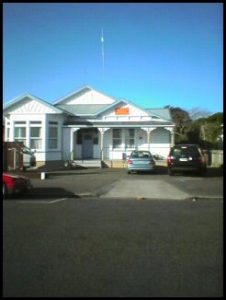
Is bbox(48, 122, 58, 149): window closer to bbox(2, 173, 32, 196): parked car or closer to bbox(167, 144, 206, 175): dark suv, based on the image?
bbox(167, 144, 206, 175): dark suv

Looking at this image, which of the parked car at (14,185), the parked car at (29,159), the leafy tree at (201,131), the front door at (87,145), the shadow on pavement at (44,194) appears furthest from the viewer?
the leafy tree at (201,131)

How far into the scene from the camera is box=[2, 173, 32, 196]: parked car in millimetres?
15867

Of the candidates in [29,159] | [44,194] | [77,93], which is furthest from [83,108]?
[44,194]

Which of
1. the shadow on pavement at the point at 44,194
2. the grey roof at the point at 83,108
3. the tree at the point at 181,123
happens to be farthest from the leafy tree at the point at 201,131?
the shadow on pavement at the point at 44,194

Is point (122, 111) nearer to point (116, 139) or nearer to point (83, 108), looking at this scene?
point (116, 139)

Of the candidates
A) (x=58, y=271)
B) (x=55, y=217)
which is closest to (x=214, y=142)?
(x=55, y=217)

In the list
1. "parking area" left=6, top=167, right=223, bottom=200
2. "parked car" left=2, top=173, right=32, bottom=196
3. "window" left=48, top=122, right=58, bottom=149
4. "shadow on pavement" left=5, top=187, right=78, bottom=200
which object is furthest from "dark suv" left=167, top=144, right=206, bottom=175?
"window" left=48, top=122, right=58, bottom=149

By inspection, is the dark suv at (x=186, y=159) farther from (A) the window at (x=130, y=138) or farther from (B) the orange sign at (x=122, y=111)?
(B) the orange sign at (x=122, y=111)

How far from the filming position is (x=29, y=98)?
113ft

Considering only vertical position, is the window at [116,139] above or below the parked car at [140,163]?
above

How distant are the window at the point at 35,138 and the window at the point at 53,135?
2.74 feet

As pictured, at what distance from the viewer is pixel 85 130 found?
37688mm

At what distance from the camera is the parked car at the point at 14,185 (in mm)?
15867

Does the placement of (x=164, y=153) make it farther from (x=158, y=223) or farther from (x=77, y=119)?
(x=158, y=223)
